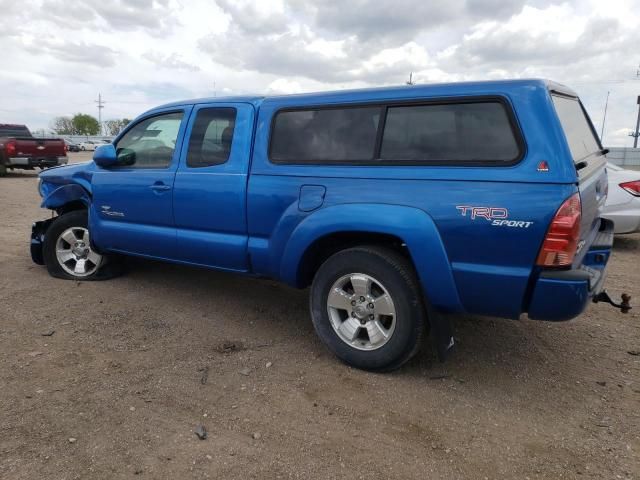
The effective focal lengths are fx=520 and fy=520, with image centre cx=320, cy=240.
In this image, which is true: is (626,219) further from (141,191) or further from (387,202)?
(141,191)

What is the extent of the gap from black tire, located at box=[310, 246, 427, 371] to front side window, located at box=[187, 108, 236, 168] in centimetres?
132

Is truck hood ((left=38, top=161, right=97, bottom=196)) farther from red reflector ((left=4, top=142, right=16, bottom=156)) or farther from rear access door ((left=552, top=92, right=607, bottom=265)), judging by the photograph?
red reflector ((left=4, top=142, right=16, bottom=156))

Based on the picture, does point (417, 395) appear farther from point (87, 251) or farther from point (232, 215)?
point (87, 251)

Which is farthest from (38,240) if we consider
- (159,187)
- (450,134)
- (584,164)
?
(584,164)

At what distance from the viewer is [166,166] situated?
4.49 metres

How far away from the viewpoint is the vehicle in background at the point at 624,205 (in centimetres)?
712

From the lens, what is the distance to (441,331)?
3.34 meters

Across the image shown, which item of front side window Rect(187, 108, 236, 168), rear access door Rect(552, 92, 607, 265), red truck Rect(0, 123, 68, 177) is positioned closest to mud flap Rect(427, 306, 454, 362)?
rear access door Rect(552, 92, 607, 265)

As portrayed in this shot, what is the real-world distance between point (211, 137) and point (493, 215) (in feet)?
7.94

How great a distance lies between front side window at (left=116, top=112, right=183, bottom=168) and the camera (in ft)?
14.9

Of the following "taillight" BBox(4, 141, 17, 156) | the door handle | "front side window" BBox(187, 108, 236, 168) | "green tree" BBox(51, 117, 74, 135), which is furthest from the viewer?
"green tree" BBox(51, 117, 74, 135)

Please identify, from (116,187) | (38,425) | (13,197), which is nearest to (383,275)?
(38,425)

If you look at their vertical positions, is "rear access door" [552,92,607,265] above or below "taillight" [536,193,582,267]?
above

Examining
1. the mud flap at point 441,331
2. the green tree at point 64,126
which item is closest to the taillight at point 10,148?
the mud flap at point 441,331
